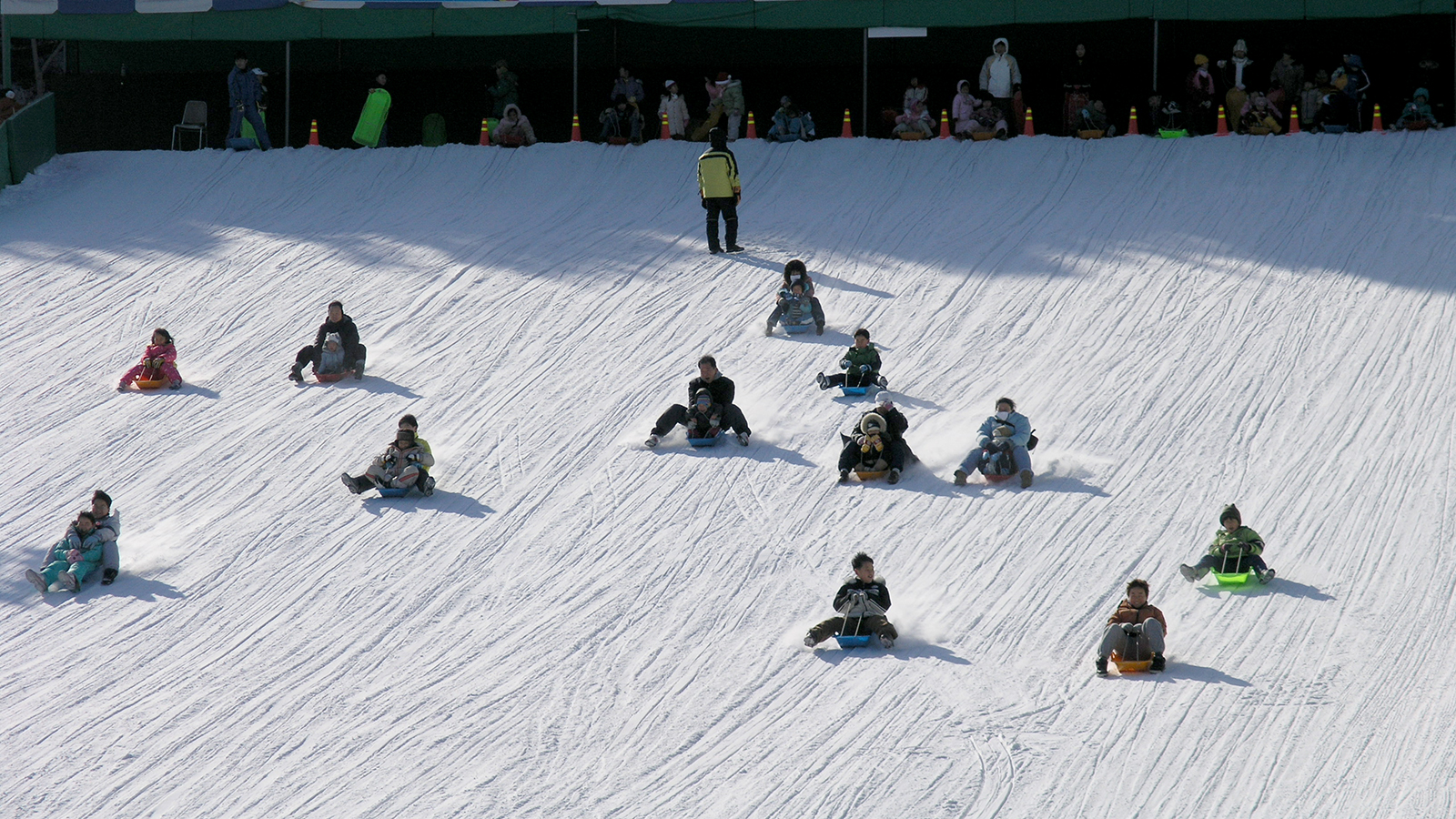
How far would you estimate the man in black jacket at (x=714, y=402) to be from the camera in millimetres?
13477

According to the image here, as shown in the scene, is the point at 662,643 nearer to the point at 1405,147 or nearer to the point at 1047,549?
the point at 1047,549

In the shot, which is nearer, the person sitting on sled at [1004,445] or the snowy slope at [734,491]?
the snowy slope at [734,491]

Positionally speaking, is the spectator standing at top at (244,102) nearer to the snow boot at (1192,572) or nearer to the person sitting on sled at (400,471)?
the person sitting on sled at (400,471)

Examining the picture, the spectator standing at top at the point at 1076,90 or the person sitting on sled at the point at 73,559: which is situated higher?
the spectator standing at top at the point at 1076,90

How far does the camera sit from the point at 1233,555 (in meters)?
10.7

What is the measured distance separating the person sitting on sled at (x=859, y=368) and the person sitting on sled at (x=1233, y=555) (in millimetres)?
4151

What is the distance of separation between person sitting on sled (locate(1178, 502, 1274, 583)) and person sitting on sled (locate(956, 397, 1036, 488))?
1865mm

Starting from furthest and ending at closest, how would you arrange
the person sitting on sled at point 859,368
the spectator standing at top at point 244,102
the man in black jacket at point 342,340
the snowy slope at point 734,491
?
1. the spectator standing at top at point 244,102
2. the man in black jacket at point 342,340
3. the person sitting on sled at point 859,368
4. the snowy slope at point 734,491

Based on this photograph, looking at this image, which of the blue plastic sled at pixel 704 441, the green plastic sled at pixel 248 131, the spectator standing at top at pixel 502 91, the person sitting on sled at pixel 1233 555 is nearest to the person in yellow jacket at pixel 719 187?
the blue plastic sled at pixel 704 441

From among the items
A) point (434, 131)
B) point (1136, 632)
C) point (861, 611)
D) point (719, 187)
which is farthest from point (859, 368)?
point (434, 131)

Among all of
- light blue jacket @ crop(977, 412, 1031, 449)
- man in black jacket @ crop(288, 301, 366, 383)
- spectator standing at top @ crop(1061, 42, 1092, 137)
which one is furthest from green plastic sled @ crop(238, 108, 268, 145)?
light blue jacket @ crop(977, 412, 1031, 449)

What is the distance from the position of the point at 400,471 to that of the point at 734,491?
2.57 m

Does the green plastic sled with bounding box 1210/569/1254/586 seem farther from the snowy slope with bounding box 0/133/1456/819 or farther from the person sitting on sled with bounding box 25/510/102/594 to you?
the person sitting on sled with bounding box 25/510/102/594

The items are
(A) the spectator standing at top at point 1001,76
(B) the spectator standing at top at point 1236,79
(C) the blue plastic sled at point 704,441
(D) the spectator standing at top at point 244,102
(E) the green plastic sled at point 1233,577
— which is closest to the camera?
(E) the green plastic sled at point 1233,577
